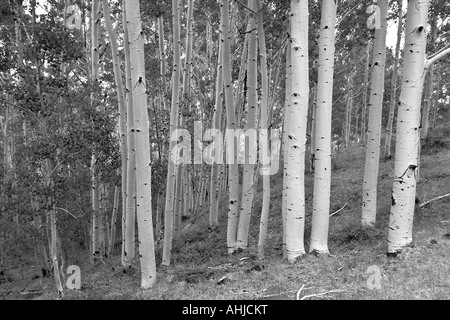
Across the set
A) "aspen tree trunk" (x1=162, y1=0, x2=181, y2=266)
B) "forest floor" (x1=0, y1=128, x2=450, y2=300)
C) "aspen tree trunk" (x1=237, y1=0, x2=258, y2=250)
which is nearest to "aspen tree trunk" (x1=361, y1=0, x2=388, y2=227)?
"forest floor" (x1=0, y1=128, x2=450, y2=300)

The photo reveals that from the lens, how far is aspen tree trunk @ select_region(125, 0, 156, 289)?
5320 mm

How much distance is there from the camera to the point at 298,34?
5285 millimetres

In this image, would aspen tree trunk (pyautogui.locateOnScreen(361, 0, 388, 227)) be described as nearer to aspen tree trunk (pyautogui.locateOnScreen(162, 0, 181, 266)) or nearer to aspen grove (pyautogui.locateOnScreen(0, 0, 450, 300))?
aspen grove (pyautogui.locateOnScreen(0, 0, 450, 300))

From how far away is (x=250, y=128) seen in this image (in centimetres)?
755

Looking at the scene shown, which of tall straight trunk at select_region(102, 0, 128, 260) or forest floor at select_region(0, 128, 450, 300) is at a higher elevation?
tall straight trunk at select_region(102, 0, 128, 260)

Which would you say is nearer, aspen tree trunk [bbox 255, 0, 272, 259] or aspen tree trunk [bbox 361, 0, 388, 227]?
aspen tree trunk [bbox 255, 0, 272, 259]

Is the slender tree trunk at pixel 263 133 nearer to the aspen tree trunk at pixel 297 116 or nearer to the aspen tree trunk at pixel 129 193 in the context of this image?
the aspen tree trunk at pixel 297 116

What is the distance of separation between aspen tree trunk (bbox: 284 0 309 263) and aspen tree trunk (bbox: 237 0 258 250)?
5.35 ft

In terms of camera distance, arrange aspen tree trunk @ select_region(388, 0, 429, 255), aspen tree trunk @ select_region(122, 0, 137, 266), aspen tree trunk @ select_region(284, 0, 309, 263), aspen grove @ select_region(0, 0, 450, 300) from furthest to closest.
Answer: aspen tree trunk @ select_region(122, 0, 137, 266) → aspen tree trunk @ select_region(284, 0, 309, 263) → aspen grove @ select_region(0, 0, 450, 300) → aspen tree trunk @ select_region(388, 0, 429, 255)

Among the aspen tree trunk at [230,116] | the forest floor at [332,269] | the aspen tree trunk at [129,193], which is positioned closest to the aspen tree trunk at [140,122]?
Answer: the forest floor at [332,269]
